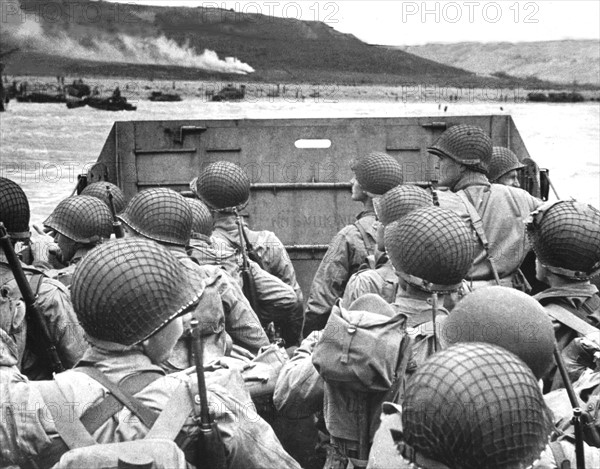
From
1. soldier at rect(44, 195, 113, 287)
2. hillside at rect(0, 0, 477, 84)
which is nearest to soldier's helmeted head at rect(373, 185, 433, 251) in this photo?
soldier at rect(44, 195, 113, 287)

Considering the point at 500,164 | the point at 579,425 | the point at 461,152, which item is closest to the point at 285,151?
the point at 500,164

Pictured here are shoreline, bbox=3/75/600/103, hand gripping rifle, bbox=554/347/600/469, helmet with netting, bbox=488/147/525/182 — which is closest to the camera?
hand gripping rifle, bbox=554/347/600/469

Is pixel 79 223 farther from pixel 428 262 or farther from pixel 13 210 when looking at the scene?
pixel 428 262

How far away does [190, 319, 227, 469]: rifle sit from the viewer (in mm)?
2469

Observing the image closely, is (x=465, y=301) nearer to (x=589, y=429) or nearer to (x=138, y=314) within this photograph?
(x=589, y=429)

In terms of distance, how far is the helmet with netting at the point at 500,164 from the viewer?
6.77 m

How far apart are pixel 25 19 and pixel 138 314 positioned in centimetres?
Answer: 1991

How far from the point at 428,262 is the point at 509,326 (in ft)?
2.63

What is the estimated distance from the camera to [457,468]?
2.10m

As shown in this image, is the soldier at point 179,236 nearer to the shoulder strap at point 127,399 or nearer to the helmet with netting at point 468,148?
the shoulder strap at point 127,399

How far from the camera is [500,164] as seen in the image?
6805 mm

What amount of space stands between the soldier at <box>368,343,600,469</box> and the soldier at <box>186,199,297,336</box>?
10.2 ft

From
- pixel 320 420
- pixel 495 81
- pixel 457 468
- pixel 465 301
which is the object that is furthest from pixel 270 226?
pixel 495 81

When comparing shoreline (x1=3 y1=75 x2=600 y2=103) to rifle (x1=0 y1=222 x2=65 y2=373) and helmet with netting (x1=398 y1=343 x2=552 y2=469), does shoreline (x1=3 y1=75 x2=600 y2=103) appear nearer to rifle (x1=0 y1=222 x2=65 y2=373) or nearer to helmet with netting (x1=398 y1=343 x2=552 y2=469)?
rifle (x1=0 y1=222 x2=65 y2=373)
